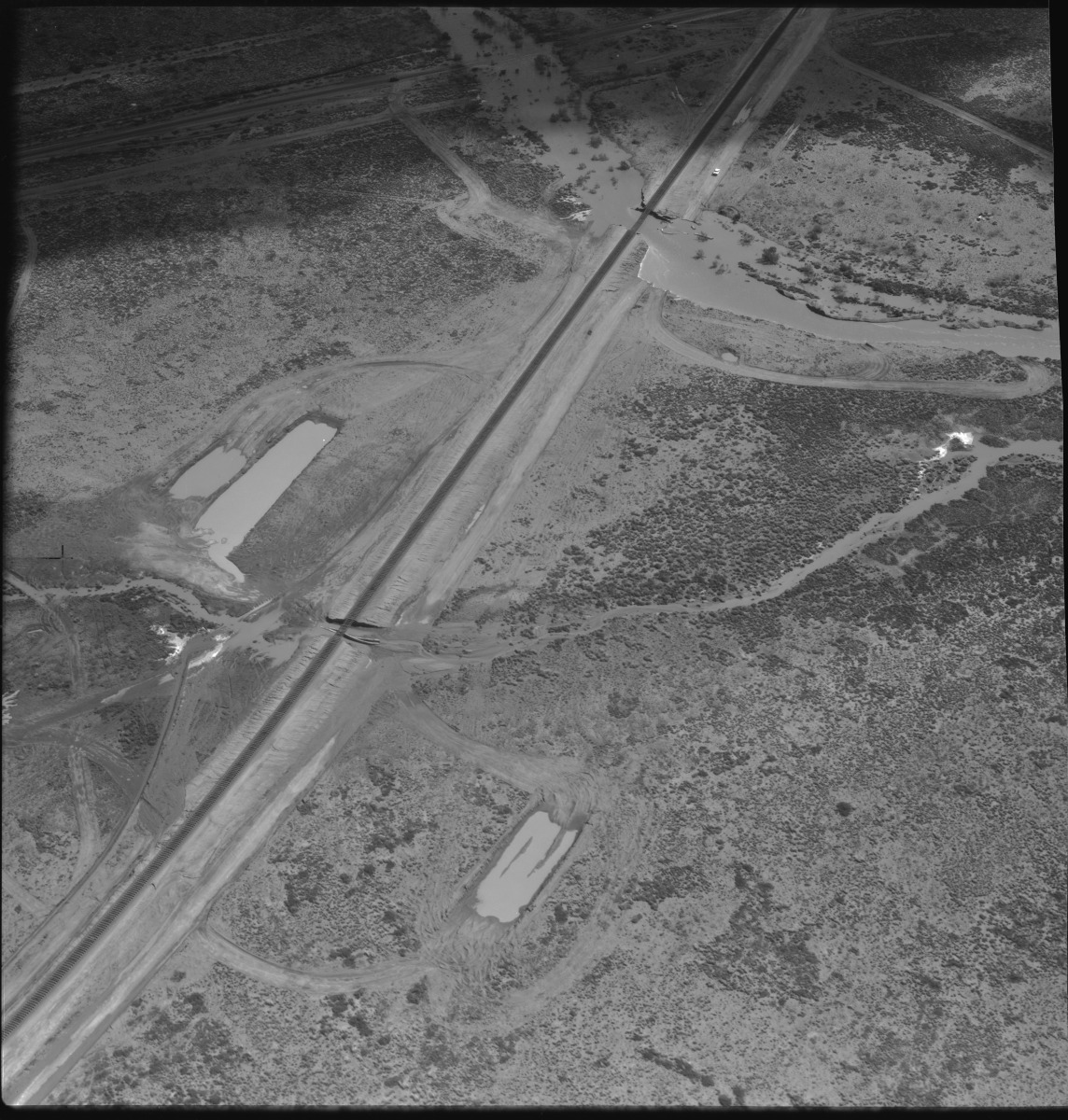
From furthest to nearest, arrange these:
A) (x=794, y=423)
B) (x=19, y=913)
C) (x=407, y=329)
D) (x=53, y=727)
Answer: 1. (x=407, y=329)
2. (x=794, y=423)
3. (x=53, y=727)
4. (x=19, y=913)

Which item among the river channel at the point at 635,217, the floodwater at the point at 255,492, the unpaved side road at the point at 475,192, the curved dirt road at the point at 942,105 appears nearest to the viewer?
the floodwater at the point at 255,492

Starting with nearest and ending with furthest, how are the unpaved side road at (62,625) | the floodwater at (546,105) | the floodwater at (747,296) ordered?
the unpaved side road at (62,625)
the floodwater at (747,296)
the floodwater at (546,105)

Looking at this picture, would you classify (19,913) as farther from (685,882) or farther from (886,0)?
(886,0)

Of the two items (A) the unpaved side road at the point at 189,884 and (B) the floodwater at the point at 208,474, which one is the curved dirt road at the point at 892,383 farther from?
(A) the unpaved side road at the point at 189,884

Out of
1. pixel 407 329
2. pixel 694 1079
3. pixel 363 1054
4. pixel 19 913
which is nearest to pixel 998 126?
pixel 407 329

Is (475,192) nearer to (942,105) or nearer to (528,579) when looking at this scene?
(528,579)

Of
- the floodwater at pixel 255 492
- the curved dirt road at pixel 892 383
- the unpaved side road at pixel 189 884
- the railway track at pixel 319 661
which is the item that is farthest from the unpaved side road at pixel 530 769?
the curved dirt road at pixel 892 383
